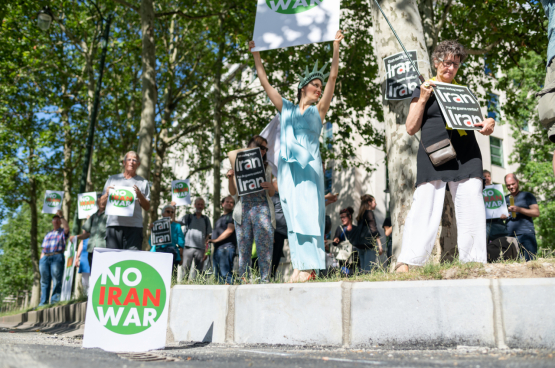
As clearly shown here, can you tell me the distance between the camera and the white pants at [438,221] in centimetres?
419

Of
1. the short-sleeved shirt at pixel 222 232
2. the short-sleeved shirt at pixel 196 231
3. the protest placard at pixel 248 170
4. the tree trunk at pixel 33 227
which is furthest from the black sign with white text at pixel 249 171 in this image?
the tree trunk at pixel 33 227

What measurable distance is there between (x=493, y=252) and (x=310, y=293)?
3.69 m

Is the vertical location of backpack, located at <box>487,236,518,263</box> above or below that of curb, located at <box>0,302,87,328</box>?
above

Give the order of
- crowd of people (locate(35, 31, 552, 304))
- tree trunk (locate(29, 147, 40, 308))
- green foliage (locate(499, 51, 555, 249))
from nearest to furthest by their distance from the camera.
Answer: crowd of people (locate(35, 31, 552, 304)) < tree trunk (locate(29, 147, 40, 308)) < green foliage (locate(499, 51, 555, 249))

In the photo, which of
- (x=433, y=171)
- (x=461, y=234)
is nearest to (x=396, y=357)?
(x=461, y=234)

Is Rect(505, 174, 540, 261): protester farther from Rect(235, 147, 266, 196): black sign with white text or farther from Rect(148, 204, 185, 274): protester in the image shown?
Rect(148, 204, 185, 274): protester

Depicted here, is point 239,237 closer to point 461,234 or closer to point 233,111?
point 461,234

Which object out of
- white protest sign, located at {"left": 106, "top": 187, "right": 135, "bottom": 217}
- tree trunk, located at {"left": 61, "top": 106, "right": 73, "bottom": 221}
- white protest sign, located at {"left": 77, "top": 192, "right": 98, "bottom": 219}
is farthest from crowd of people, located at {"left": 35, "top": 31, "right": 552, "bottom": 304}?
tree trunk, located at {"left": 61, "top": 106, "right": 73, "bottom": 221}

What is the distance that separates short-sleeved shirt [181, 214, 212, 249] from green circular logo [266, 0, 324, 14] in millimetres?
5495

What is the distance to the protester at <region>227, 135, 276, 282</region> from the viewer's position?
18.9 ft

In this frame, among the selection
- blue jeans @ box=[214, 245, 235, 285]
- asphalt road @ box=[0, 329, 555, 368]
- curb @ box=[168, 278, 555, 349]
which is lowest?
asphalt road @ box=[0, 329, 555, 368]

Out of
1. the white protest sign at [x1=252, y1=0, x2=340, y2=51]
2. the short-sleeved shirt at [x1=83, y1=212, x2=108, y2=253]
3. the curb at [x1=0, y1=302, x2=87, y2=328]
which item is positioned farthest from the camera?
the short-sleeved shirt at [x1=83, y1=212, x2=108, y2=253]

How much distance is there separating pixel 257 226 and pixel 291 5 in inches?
98.1

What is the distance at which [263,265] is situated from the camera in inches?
227
